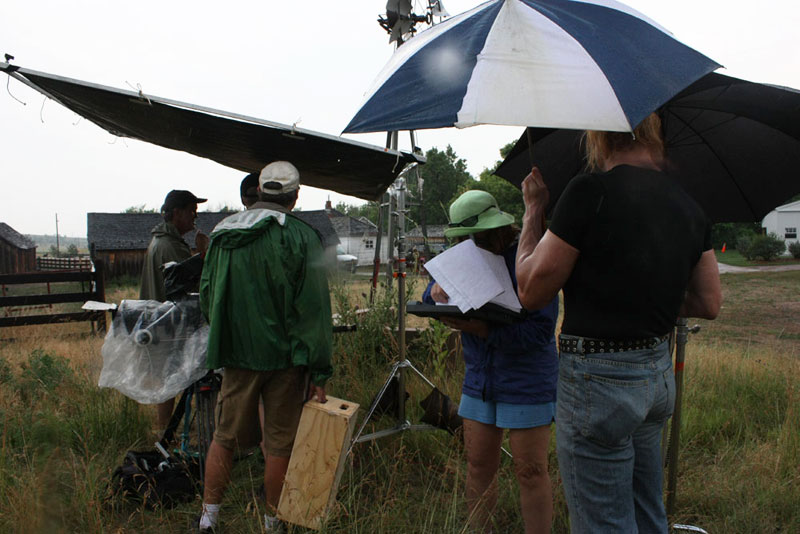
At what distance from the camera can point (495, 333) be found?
91.4 inches

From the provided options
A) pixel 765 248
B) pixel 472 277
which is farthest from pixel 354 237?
pixel 472 277

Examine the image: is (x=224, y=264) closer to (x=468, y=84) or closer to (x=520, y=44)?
(x=468, y=84)

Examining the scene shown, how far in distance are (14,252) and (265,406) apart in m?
48.9

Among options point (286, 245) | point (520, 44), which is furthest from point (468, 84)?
point (286, 245)

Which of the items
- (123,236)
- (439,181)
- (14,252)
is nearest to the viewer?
(123,236)

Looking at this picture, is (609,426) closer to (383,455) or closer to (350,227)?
(383,455)

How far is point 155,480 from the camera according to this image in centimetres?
300

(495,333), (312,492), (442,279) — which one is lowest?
(312,492)

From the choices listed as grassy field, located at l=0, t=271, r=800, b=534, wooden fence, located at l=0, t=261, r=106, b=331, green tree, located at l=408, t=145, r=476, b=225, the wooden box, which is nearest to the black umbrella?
grassy field, located at l=0, t=271, r=800, b=534

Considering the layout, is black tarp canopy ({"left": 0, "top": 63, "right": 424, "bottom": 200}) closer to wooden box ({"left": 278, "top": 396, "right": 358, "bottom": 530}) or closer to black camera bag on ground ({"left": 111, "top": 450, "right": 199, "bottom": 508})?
wooden box ({"left": 278, "top": 396, "right": 358, "bottom": 530})

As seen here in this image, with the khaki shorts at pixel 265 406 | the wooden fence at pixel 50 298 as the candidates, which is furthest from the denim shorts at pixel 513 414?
the wooden fence at pixel 50 298

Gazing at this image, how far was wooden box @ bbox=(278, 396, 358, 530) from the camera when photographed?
8.13ft

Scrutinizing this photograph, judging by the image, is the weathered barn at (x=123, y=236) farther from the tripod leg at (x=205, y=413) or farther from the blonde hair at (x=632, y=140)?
the blonde hair at (x=632, y=140)

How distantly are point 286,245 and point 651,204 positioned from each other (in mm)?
1784
